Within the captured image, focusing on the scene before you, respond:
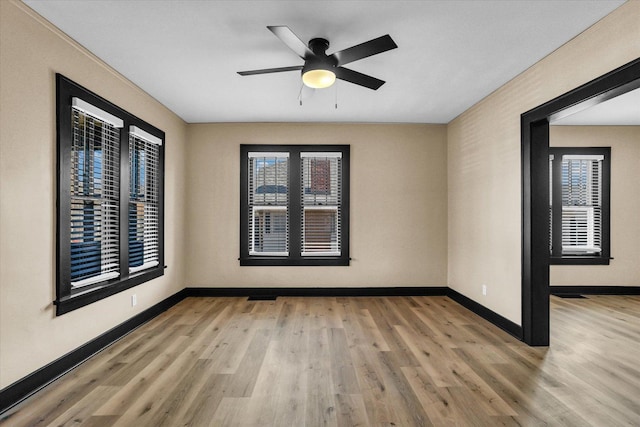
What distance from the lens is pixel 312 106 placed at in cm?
431

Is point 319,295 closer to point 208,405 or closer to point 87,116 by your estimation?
point 208,405

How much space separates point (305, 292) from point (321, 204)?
143 centimetres

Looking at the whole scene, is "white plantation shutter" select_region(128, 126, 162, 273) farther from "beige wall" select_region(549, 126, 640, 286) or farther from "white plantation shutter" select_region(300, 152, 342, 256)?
"beige wall" select_region(549, 126, 640, 286)

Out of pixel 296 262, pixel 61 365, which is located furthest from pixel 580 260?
pixel 61 365

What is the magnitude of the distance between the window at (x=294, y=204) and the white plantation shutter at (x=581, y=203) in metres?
3.81

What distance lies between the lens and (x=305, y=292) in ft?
16.8

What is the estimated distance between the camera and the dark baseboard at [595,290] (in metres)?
5.26

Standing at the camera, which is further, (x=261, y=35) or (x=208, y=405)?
(x=261, y=35)

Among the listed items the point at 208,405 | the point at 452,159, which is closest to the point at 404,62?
the point at 452,159

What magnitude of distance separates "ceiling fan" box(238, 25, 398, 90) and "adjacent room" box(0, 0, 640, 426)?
0.02 metres

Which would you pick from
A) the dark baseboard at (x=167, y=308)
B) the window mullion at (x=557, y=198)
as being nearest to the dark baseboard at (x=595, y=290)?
the window mullion at (x=557, y=198)

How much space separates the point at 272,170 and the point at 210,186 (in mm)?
1019

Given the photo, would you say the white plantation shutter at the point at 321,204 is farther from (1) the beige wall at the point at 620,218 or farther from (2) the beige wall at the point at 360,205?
(1) the beige wall at the point at 620,218

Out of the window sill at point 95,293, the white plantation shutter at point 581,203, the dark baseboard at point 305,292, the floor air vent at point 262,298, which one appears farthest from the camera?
the white plantation shutter at point 581,203
